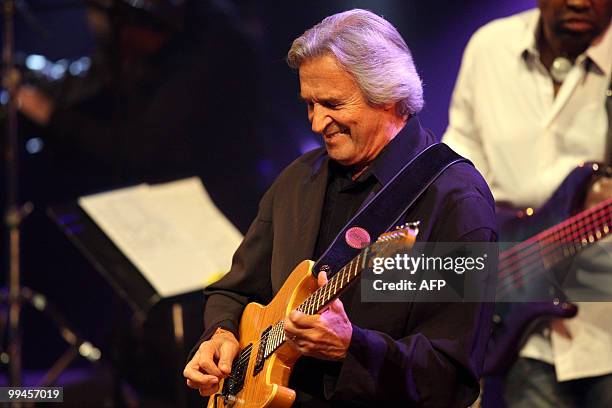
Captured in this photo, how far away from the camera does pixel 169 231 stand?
425cm

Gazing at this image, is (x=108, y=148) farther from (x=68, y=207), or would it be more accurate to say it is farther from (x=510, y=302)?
(x=510, y=302)

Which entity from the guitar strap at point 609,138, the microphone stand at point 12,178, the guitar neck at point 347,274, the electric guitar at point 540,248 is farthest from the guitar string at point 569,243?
the microphone stand at point 12,178

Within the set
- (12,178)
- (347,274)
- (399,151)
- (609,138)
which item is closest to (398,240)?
(347,274)

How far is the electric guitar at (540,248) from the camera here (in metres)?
3.16

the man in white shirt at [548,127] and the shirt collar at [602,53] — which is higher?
the shirt collar at [602,53]

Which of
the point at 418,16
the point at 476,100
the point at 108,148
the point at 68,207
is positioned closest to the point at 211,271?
the point at 68,207

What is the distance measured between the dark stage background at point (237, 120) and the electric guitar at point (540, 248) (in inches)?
50.4

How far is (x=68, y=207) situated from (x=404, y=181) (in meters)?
2.05

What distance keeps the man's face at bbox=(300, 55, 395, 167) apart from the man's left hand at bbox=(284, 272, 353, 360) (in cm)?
56

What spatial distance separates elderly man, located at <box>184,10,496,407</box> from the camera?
2332 millimetres

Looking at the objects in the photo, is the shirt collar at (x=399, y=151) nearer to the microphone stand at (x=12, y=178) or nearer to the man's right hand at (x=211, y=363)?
the man's right hand at (x=211, y=363)

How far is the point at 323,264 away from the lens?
97.5 inches

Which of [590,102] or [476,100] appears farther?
[476,100]

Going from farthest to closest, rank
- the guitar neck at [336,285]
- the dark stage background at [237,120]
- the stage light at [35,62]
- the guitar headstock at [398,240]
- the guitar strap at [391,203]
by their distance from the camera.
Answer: the stage light at [35,62], the dark stage background at [237,120], the guitar strap at [391,203], the guitar neck at [336,285], the guitar headstock at [398,240]
